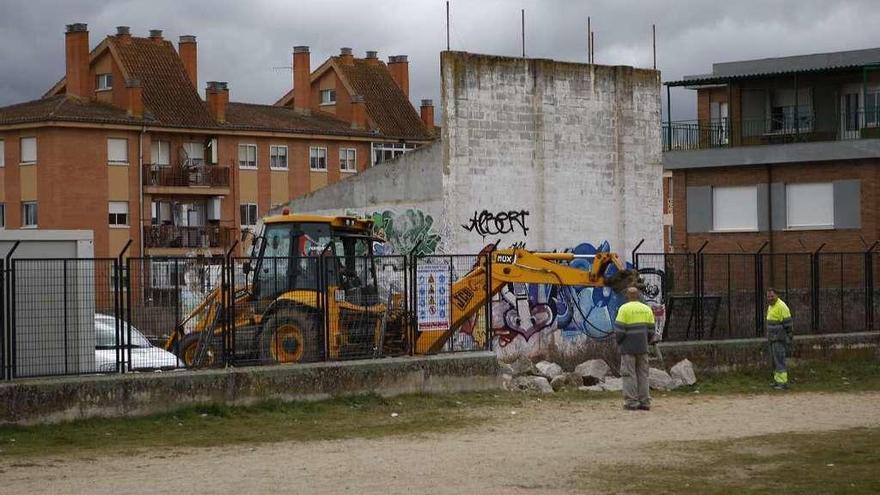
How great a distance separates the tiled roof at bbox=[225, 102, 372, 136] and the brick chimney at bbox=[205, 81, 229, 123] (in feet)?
1.84

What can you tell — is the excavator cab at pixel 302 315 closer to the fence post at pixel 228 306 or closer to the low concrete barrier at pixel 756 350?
the fence post at pixel 228 306

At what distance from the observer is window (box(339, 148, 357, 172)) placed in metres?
72.9

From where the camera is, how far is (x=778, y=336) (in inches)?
1029

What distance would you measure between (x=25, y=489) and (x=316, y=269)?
8876mm

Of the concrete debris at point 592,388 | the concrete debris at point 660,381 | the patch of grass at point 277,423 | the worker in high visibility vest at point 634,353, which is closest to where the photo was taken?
the patch of grass at point 277,423

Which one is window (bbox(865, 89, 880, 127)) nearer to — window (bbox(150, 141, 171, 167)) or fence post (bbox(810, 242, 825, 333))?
fence post (bbox(810, 242, 825, 333))

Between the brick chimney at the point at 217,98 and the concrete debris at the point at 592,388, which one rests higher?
the brick chimney at the point at 217,98

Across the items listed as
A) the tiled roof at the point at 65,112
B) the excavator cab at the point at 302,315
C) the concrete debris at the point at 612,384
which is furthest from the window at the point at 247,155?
the concrete debris at the point at 612,384

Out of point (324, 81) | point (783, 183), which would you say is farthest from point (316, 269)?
point (324, 81)

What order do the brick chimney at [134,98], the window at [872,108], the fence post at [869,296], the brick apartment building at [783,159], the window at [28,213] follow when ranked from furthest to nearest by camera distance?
the brick chimney at [134,98] → the window at [28,213] → the window at [872,108] → the brick apartment building at [783,159] → the fence post at [869,296]

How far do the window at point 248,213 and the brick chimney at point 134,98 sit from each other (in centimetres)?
713

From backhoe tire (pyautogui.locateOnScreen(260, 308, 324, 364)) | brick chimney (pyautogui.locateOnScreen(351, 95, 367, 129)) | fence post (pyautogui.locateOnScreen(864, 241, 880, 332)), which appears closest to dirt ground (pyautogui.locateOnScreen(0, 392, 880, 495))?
backhoe tire (pyautogui.locateOnScreen(260, 308, 324, 364))

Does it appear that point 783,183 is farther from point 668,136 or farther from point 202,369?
point 202,369

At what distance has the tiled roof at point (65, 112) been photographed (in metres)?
62.5
